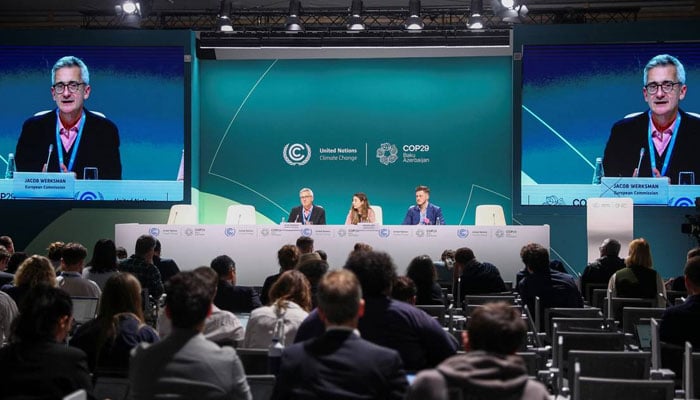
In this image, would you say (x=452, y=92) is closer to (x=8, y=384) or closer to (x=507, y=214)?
(x=507, y=214)

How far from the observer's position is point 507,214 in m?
15.7

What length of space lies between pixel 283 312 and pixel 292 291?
19cm

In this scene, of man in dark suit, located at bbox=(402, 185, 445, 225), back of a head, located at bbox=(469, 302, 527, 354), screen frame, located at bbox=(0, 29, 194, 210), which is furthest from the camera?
screen frame, located at bbox=(0, 29, 194, 210)

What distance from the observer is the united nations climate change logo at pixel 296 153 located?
16.1m

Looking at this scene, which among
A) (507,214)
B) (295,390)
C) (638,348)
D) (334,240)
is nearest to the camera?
(295,390)

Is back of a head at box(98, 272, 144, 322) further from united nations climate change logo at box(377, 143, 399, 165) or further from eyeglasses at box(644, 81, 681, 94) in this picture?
eyeglasses at box(644, 81, 681, 94)

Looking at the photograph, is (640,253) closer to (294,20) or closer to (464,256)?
(464,256)

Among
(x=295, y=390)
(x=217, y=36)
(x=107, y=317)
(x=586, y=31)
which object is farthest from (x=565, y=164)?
(x=295, y=390)

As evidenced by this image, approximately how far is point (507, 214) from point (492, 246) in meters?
3.78

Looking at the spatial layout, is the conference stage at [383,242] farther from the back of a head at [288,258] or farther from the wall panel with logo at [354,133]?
the back of a head at [288,258]

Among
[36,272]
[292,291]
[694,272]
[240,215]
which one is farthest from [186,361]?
[240,215]

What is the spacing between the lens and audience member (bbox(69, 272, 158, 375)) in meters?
4.30

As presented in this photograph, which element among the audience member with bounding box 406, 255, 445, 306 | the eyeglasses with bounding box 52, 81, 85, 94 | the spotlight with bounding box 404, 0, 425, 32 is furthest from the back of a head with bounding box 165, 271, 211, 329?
the eyeglasses with bounding box 52, 81, 85, 94

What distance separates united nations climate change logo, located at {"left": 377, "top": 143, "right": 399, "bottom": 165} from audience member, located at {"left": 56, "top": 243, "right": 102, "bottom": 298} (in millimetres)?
9298
